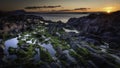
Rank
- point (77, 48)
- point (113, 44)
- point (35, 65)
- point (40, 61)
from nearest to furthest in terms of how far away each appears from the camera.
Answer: point (35, 65), point (40, 61), point (77, 48), point (113, 44)

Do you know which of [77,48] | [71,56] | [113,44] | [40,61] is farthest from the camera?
[113,44]

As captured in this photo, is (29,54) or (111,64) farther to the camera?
(29,54)

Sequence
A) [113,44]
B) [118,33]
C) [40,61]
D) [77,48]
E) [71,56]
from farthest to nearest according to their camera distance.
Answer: [118,33] → [113,44] → [77,48] → [71,56] → [40,61]

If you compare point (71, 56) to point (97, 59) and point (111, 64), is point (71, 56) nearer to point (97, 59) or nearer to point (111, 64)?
point (97, 59)

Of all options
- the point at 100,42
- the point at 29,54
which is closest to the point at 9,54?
the point at 29,54

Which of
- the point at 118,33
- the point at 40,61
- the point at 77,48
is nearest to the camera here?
the point at 40,61

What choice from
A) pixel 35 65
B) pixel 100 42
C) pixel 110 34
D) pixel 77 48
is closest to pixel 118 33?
pixel 110 34

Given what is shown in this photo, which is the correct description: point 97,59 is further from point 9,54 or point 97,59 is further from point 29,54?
point 9,54

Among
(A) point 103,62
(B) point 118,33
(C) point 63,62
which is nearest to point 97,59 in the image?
(A) point 103,62

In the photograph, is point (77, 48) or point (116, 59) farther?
point (77, 48)
